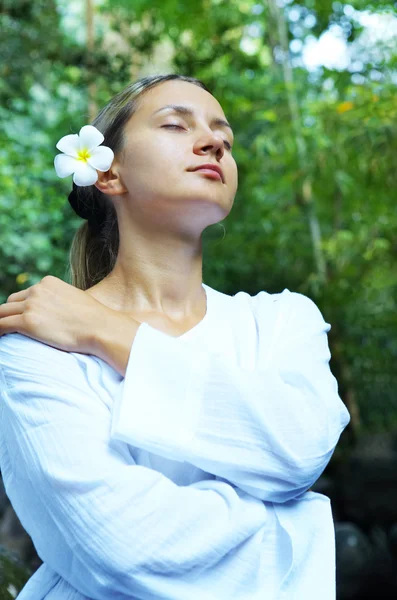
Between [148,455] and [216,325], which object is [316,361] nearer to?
[216,325]

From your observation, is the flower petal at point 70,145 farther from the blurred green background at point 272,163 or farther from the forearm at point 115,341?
A: the blurred green background at point 272,163

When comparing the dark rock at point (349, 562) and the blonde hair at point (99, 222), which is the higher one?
the blonde hair at point (99, 222)

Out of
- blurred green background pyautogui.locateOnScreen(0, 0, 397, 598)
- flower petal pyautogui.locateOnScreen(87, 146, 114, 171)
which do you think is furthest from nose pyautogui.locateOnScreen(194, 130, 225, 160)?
blurred green background pyautogui.locateOnScreen(0, 0, 397, 598)

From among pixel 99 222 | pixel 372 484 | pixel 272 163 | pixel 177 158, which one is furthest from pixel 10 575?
pixel 272 163

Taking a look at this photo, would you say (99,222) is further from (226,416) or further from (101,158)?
(226,416)

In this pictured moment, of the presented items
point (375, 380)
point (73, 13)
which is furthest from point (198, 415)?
point (73, 13)

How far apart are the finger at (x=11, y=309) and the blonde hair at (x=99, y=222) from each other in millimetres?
323

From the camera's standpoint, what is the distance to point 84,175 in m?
1.24

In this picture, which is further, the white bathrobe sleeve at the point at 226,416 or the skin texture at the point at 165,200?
the skin texture at the point at 165,200

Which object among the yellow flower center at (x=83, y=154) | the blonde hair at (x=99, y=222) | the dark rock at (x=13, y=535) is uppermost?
the yellow flower center at (x=83, y=154)

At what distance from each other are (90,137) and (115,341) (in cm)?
39

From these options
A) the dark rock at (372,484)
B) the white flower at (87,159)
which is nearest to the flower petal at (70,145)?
the white flower at (87,159)

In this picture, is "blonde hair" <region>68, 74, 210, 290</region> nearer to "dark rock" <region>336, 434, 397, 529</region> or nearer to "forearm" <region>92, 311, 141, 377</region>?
"forearm" <region>92, 311, 141, 377</region>

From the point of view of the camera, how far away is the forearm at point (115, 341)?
41.5 inches
